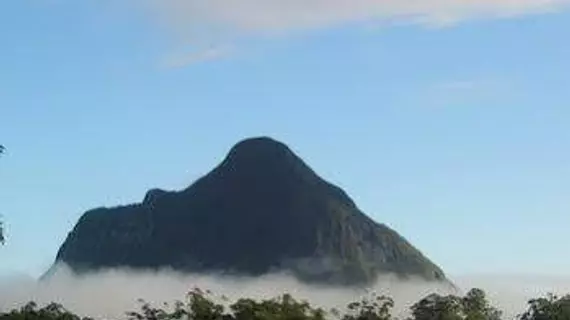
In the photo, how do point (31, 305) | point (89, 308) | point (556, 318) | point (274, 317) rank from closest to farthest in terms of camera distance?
point (274, 317)
point (556, 318)
point (31, 305)
point (89, 308)

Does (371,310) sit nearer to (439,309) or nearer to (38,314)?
(439,309)

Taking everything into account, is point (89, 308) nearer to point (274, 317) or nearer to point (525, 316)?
point (525, 316)

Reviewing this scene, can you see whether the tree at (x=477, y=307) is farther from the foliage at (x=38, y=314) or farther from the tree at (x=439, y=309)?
the foliage at (x=38, y=314)

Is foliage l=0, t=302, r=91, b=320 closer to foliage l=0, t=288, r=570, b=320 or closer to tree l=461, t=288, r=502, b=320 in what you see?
foliage l=0, t=288, r=570, b=320

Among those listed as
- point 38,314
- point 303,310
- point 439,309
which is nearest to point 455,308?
point 439,309

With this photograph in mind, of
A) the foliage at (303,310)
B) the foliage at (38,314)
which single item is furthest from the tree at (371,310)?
the foliage at (38,314)

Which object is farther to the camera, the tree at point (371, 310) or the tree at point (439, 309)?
the tree at point (371, 310)

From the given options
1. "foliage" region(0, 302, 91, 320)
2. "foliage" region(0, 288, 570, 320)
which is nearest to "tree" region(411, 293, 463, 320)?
"foliage" region(0, 288, 570, 320)

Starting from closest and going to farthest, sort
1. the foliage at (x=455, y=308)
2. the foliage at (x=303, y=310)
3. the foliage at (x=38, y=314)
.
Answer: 1. the foliage at (x=303, y=310)
2. the foliage at (x=455, y=308)
3. the foliage at (x=38, y=314)

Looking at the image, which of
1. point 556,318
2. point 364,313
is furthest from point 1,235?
point 556,318

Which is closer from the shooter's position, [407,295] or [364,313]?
[364,313]

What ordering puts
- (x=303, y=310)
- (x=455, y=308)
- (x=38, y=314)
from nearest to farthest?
1. (x=303, y=310)
2. (x=455, y=308)
3. (x=38, y=314)
